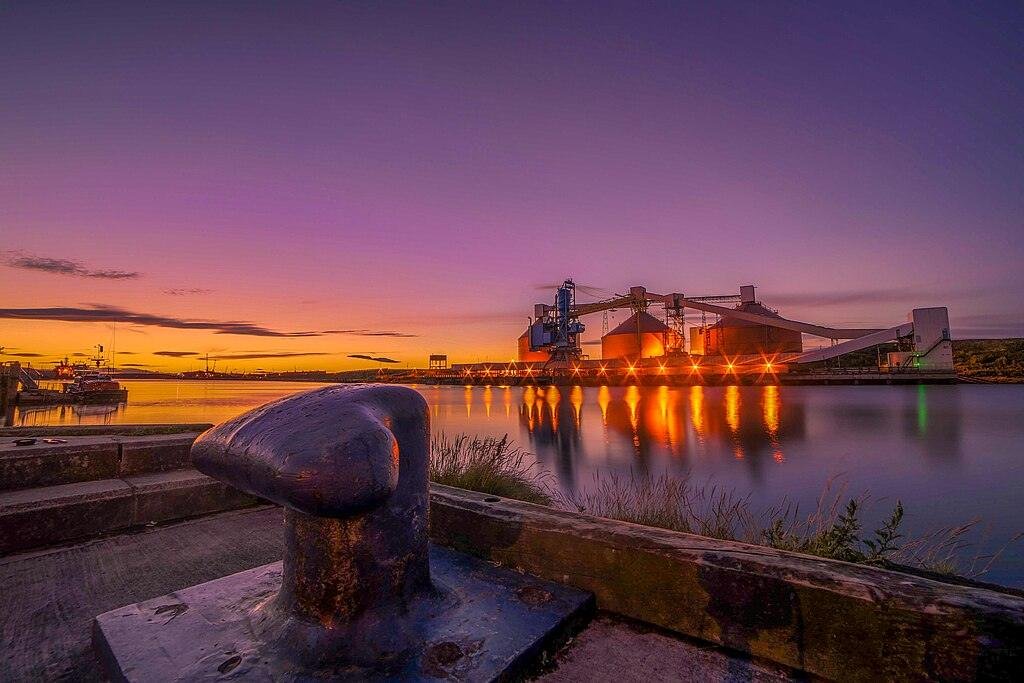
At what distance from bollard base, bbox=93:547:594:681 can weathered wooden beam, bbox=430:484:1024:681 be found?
0.17 meters

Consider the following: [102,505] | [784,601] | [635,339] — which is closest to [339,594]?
[784,601]

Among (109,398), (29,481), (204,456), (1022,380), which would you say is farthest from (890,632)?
(1022,380)

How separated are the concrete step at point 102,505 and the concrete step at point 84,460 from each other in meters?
0.09

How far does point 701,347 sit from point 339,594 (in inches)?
3427

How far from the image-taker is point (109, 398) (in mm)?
42188

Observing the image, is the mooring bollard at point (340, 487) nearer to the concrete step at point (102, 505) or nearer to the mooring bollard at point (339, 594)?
the mooring bollard at point (339, 594)

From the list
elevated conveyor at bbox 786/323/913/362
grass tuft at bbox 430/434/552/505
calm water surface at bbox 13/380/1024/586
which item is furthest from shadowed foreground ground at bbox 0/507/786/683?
elevated conveyor at bbox 786/323/913/362

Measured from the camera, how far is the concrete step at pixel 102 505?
2721mm

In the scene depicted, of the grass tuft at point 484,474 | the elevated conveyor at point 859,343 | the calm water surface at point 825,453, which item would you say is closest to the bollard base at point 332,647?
the grass tuft at point 484,474

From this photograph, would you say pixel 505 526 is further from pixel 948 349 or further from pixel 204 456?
pixel 948 349

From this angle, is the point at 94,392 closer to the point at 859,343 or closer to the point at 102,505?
the point at 102,505

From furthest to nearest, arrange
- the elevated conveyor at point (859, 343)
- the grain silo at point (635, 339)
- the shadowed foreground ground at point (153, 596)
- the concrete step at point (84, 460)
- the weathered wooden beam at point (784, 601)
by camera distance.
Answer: the grain silo at point (635, 339) → the elevated conveyor at point (859, 343) → the concrete step at point (84, 460) → the shadowed foreground ground at point (153, 596) → the weathered wooden beam at point (784, 601)

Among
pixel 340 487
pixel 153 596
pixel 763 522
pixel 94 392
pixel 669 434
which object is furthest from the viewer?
pixel 94 392

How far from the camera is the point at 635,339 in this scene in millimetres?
87188
